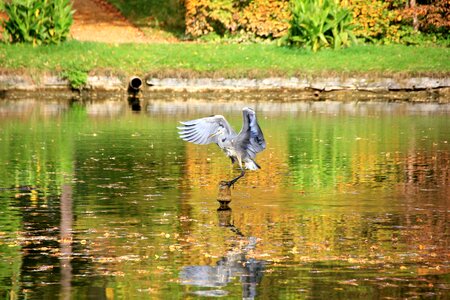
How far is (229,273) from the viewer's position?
10.3m

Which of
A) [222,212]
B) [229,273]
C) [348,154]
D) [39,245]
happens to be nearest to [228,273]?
[229,273]

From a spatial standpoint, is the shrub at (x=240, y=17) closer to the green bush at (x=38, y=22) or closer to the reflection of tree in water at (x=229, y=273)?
the green bush at (x=38, y=22)

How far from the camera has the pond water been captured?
9953 millimetres

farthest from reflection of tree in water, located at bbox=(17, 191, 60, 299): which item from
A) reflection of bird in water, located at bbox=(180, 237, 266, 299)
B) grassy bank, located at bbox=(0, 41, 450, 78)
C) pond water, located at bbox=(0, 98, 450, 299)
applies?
grassy bank, located at bbox=(0, 41, 450, 78)

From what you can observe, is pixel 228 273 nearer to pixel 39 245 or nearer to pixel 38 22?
pixel 39 245

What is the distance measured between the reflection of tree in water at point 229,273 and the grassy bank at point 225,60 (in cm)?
1477

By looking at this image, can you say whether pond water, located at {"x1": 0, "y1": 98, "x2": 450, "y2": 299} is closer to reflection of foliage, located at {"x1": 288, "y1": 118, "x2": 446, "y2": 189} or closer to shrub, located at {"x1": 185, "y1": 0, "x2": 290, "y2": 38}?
reflection of foliage, located at {"x1": 288, "y1": 118, "x2": 446, "y2": 189}

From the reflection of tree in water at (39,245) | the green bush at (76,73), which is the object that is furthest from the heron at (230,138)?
the green bush at (76,73)

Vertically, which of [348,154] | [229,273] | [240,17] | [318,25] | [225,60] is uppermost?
[240,17]

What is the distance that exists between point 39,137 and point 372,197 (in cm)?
761

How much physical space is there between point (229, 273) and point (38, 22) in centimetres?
1817

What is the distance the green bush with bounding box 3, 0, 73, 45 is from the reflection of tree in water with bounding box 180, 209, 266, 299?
1696 cm

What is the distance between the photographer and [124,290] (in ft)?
31.6

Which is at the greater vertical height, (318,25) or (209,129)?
(318,25)
